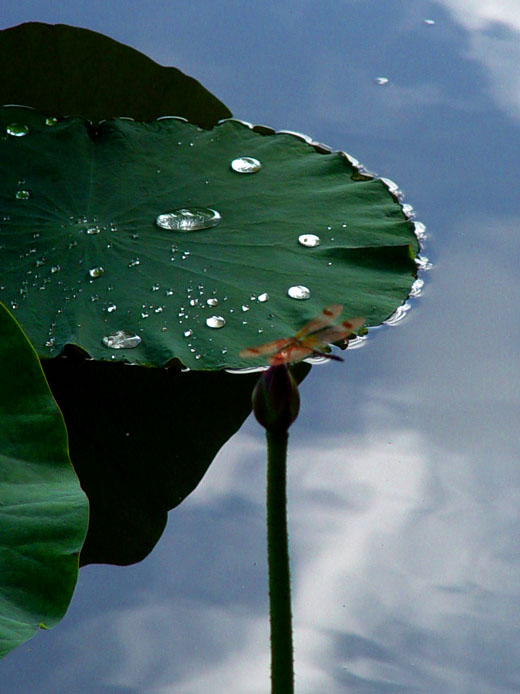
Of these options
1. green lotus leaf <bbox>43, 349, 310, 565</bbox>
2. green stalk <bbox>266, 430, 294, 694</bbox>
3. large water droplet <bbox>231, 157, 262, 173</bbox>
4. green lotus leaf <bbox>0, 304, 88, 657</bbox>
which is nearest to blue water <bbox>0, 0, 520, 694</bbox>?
green lotus leaf <bbox>43, 349, 310, 565</bbox>

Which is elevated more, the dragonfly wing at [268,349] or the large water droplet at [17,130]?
the large water droplet at [17,130]

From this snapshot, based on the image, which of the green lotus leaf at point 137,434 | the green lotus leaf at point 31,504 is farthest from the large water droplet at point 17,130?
the green lotus leaf at point 31,504

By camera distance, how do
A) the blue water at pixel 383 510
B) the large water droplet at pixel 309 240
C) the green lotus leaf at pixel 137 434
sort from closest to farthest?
the blue water at pixel 383 510 < the green lotus leaf at pixel 137 434 < the large water droplet at pixel 309 240

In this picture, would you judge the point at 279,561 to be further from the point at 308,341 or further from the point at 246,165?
the point at 246,165

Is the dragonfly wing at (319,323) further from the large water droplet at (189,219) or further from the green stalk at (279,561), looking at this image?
the large water droplet at (189,219)

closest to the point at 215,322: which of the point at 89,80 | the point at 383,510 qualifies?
the point at 383,510

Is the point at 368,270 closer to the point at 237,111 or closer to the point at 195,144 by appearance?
the point at 195,144
